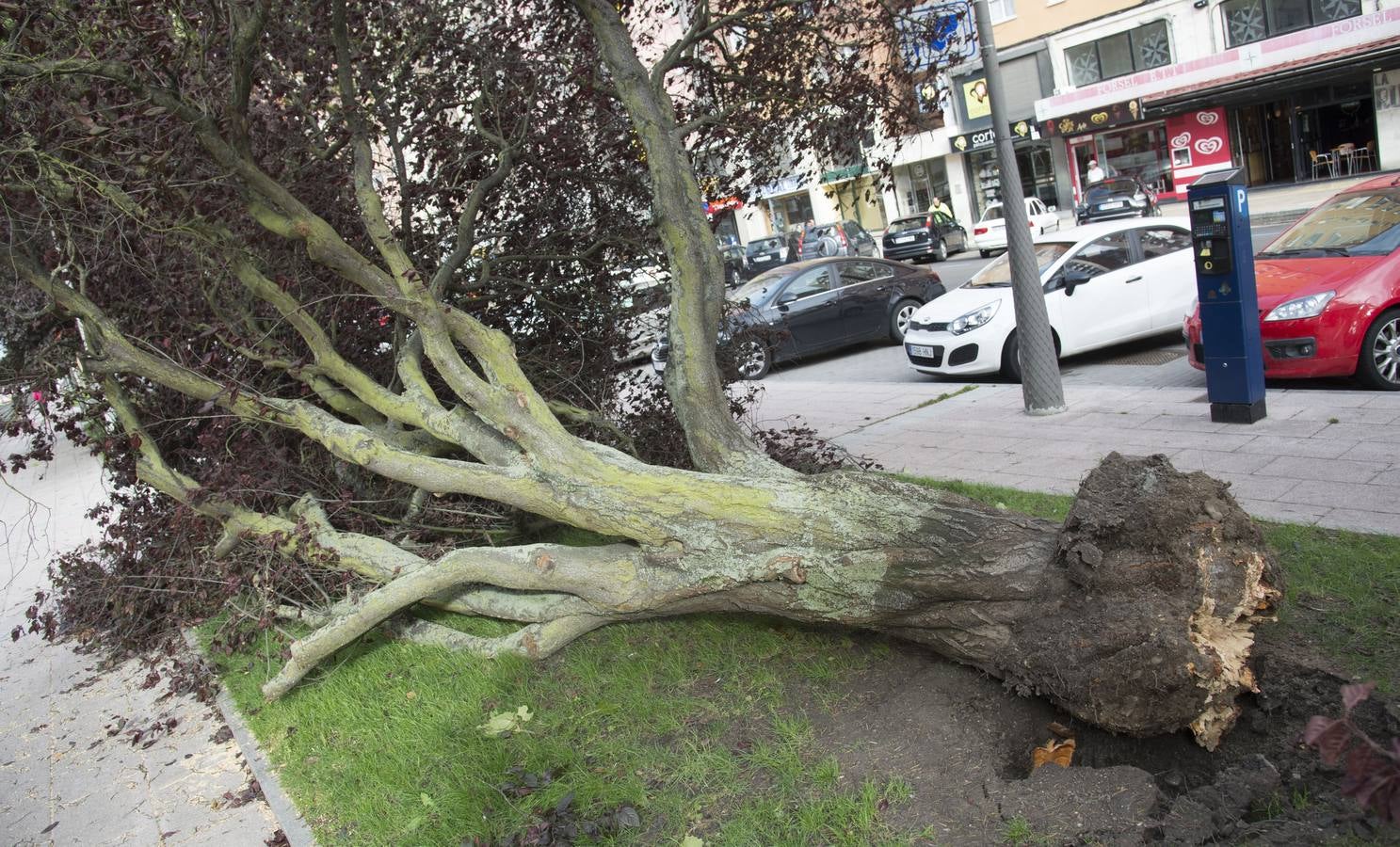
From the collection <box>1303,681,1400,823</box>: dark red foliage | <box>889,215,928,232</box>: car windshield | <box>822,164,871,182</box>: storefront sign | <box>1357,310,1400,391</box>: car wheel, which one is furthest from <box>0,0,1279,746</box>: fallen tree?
<box>889,215,928,232</box>: car windshield

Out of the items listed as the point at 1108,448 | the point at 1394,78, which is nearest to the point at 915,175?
the point at 1394,78

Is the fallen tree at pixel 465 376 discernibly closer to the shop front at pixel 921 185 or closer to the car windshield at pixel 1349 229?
the car windshield at pixel 1349 229

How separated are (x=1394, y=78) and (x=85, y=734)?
32.1m

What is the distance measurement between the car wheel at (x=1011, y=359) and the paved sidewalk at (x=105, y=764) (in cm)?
859

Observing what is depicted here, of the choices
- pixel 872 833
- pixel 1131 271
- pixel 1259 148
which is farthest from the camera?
pixel 1259 148

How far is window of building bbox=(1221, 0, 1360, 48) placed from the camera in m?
27.5

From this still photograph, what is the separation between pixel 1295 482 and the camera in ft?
20.4

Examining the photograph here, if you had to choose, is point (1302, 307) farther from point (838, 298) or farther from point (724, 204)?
point (838, 298)

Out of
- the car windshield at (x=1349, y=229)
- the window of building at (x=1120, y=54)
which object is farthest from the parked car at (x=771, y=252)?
the car windshield at (x=1349, y=229)

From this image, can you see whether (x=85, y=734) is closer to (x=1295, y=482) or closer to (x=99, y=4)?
(x=99, y=4)

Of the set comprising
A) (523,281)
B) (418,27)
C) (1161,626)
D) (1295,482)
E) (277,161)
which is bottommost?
(1295,482)

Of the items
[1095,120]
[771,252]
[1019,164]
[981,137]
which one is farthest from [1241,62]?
[771,252]

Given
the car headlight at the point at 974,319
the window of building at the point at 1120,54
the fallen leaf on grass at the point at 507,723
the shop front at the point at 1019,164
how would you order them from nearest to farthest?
the fallen leaf on grass at the point at 507,723 → the car headlight at the point at 974,319 → the window of building at the point at 1120,54 → the shop front at the point at 1019,164

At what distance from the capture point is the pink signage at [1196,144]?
30938 millimetres
